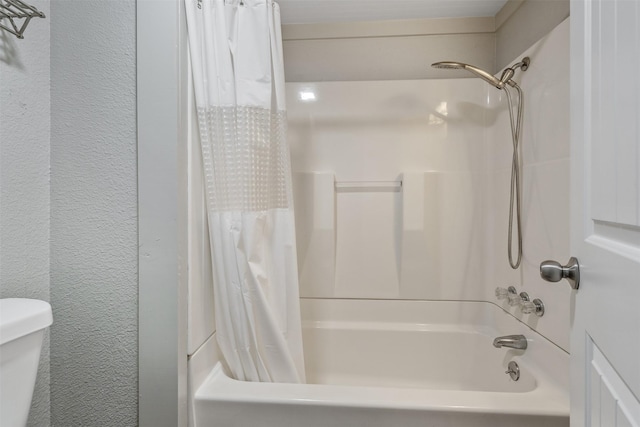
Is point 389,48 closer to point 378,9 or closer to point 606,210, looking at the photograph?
point 378,9

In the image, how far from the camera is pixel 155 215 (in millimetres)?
902

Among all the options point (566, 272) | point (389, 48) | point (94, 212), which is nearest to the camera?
point (566, 272)

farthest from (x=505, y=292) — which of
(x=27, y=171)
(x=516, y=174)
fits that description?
(x=27, y=171)

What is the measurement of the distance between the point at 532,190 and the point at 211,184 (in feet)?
3.82

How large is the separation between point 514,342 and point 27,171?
165 centimetres

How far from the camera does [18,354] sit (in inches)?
27.4

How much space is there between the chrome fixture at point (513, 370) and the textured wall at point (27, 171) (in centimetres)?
150

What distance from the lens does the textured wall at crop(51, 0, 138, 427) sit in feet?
2.99

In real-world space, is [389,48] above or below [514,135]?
above

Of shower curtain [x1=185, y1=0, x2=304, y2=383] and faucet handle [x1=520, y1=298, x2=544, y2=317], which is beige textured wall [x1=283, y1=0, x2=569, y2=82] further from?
faucet handle [x1=520, y1=298, x2=544, y2=317]

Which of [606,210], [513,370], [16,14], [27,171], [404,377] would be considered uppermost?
[16,14]

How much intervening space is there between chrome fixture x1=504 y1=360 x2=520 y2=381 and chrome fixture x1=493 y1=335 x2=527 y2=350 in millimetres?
60

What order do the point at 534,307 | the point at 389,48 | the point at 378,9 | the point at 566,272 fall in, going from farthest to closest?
the point at 389,48, the point at 378,9, the point at 534,307, the point at 566,272

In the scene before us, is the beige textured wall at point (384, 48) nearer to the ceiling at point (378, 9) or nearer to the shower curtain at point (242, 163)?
the ceiling at point (378, 9)
